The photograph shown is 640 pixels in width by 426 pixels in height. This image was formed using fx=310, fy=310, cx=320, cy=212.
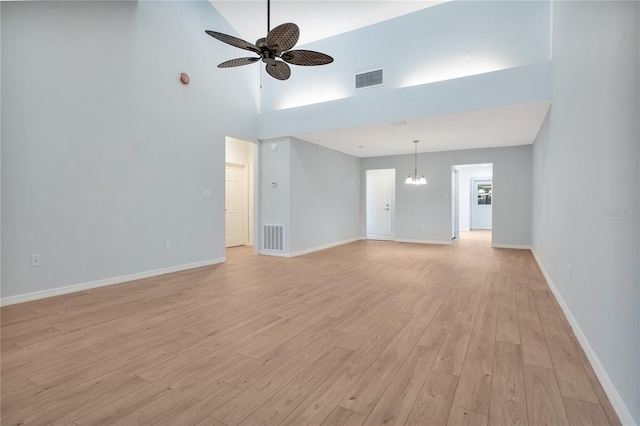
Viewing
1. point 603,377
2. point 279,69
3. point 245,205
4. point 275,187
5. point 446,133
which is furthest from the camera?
point 245,205

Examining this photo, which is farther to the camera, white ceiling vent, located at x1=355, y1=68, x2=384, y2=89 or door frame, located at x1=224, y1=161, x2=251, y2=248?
door frame, located at x1=224, y1=161, x2=251, y2=248

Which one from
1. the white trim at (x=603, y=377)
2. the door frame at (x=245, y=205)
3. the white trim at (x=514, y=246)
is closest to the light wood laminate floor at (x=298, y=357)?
the white trim at (x=603, y=377)

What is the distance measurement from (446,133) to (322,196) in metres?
2.95

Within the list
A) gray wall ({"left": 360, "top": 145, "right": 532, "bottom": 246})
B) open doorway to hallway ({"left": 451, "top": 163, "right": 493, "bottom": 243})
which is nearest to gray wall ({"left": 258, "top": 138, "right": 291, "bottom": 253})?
gray wall ({"left": 360, "top": 145, "right": 532, "bottom": 246})

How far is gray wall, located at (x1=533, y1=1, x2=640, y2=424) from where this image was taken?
1453mm

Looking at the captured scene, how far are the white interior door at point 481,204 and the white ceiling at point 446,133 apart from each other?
19.4 ft

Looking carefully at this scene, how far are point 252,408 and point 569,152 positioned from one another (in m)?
3.29

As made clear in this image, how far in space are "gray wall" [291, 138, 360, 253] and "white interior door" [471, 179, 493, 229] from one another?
6.29m

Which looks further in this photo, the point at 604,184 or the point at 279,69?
the point at 279,69

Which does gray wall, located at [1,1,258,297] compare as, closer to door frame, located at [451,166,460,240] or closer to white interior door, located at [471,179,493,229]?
door frame, located at [451,166,460,240]

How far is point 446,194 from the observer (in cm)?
793

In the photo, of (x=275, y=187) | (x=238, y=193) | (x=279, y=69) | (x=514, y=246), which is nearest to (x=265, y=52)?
(x=279, y=69)

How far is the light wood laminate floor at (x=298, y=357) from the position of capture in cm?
156

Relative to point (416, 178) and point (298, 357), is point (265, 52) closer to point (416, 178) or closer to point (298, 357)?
point (298, 357)
